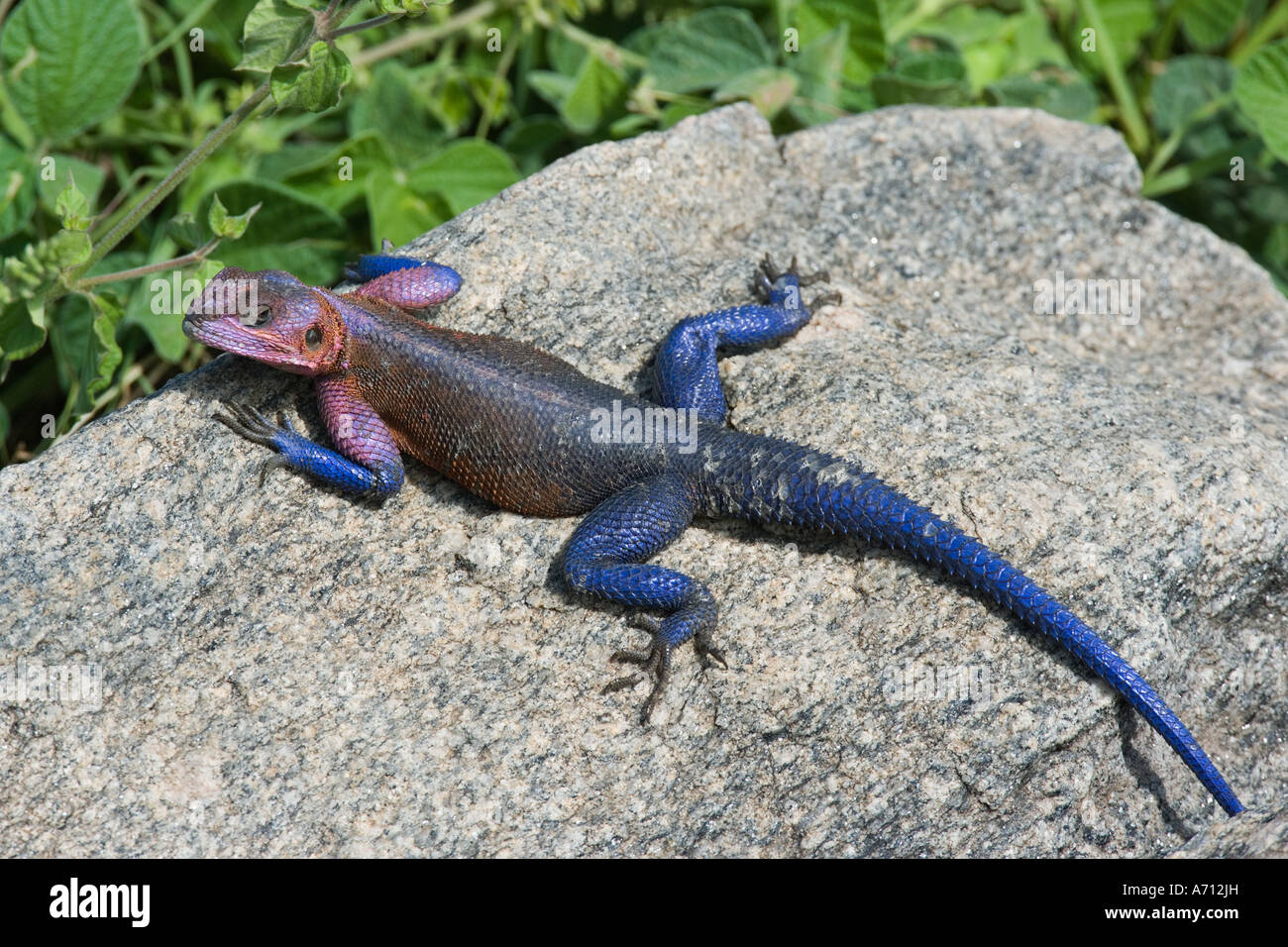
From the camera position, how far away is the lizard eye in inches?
125

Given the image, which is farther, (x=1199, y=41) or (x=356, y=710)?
(x=1199, y=41)

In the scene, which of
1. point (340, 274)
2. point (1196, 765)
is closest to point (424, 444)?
point (340, 274)

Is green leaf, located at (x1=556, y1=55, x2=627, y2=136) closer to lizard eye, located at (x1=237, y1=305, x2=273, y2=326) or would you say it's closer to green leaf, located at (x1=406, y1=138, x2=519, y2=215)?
green leaf, located at (x1=406, y1=138, x2=519, y2=215)

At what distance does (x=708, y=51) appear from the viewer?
4504 millimetres

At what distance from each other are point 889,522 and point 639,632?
0.70 metres

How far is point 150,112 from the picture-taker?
456 centimetres

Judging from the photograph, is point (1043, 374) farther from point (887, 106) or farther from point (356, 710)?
point (356, 710)

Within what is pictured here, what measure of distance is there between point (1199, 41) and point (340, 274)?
3.78 meters

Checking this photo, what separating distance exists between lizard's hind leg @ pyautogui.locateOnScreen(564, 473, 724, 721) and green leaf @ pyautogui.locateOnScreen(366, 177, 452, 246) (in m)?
1.57

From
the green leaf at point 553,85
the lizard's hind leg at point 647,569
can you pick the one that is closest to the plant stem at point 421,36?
the green leaf at point 553,85

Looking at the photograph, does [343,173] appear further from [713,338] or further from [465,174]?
[713,338]

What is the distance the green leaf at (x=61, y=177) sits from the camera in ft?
13.5
